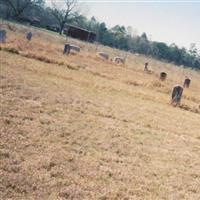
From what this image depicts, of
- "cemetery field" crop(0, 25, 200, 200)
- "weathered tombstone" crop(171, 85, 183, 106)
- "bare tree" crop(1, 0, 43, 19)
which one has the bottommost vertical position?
"cemetery field" crop(0, 25, 200, 200)

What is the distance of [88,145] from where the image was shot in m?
6.89

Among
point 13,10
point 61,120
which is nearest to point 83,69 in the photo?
point 61,120

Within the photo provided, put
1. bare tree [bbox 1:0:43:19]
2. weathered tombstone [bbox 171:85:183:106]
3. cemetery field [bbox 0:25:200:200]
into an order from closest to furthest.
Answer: cemetery field [bbox 0:25:200:200] → weathered tombstone [bbox 171:85:183:106] → bare tree [bbox 1:0:43:19]

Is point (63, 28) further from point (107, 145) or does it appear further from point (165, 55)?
point (107, 145)

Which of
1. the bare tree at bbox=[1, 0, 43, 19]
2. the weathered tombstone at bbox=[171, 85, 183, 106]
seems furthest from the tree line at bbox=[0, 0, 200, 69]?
the weathered tombstone at bbox=[171, 85, 183, 106]

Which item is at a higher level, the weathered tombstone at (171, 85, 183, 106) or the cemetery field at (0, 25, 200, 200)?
the weathered tombstone at (171, 85, 183, 106)

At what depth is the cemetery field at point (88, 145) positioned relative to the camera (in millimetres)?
5104

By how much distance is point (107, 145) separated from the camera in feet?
23.5

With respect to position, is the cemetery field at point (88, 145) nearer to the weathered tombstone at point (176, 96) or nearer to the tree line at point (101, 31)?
the weathered tombstone at point (176, 96)

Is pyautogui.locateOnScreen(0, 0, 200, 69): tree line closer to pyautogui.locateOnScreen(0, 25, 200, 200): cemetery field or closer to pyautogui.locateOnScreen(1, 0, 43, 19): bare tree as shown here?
pyautogui.locateOnScreen(1, 0, 43, 19): bare tree

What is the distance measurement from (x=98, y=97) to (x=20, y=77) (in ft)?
8.11

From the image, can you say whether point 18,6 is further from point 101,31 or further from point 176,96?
point 176,96

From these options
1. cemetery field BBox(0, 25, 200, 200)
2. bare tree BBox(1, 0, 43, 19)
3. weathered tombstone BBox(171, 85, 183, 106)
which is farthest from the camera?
bare tree BBox(1, 0, 43, 19)

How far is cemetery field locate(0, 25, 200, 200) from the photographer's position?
5104 mm
